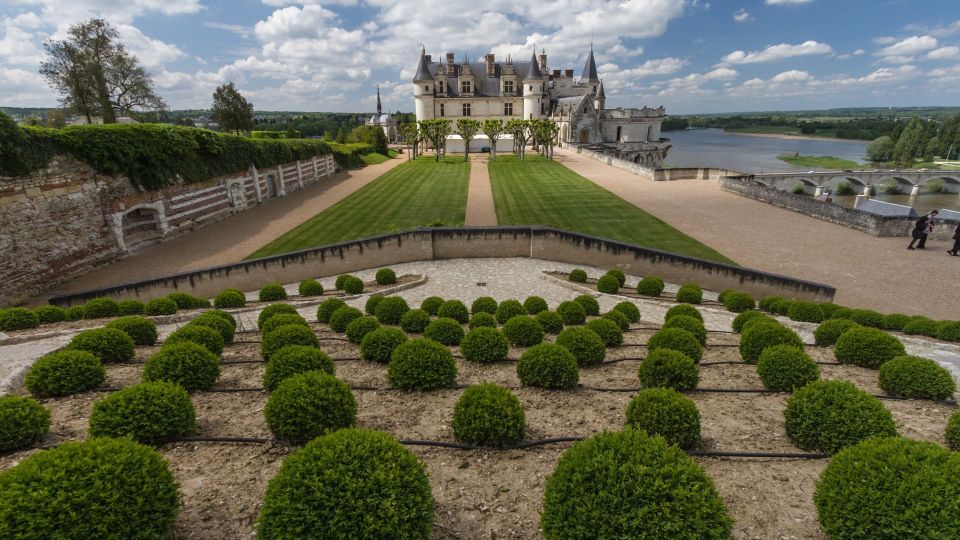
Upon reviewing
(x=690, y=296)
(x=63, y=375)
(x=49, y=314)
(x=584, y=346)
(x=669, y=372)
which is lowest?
(x=690, y=296)

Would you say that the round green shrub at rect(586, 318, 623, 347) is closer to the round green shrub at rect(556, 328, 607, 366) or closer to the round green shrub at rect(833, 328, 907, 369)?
the round green shrub at rect(556, 328, 607, 366)

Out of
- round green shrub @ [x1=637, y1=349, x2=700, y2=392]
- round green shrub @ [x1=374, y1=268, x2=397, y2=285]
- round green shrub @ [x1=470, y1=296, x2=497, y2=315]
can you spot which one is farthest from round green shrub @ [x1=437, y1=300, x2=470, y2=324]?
round green shrub @ [x1=374, y1=268, x2=397, y2=285]

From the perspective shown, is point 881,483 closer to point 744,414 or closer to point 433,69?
point 744,414

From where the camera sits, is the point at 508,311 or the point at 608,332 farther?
the point at 508,311

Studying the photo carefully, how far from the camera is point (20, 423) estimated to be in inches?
177

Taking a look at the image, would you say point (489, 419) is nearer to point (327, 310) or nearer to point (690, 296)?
point (327, 310)

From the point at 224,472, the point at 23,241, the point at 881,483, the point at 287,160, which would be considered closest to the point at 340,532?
the point at 224,472

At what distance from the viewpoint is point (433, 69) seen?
254 ft

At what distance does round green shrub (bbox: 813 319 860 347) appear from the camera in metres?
9.19

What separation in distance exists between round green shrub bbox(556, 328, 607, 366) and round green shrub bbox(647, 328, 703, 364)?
0.95 m

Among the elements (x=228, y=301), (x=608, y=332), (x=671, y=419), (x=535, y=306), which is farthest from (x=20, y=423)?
(x=535, y=306)

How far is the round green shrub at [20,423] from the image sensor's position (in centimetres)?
442

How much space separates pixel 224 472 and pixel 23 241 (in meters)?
16.9

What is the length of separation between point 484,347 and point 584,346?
1.80m
